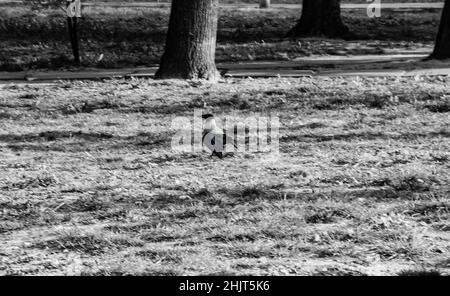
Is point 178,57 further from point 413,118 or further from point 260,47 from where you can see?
point 260,47

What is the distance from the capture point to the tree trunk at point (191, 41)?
12734mm

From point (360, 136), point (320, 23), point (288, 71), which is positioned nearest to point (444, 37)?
point (288, 71)

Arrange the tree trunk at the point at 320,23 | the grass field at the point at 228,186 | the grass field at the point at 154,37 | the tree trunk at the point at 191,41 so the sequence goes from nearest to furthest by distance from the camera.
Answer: the grass field at the point at 228,186 → the tree trunk at the point at 191,41 → the grass field at the point at 154,37 → the tree trunk at the point at 320,23

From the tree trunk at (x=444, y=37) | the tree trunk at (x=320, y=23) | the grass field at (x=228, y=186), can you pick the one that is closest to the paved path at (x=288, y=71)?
the tree trunk at (x=444, y=37)

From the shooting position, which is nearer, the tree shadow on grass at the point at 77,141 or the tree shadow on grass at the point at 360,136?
the tree shadow on grass at the point at 77,141

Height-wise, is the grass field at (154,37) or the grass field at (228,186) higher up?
the grass field at (228,186)

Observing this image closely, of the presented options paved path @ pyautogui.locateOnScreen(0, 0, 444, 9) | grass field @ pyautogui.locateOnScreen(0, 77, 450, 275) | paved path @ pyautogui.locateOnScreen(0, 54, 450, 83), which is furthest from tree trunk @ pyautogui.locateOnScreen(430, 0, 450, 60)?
paved path @ pyautogui.locateOnScreen(0, 0, 444, 9)

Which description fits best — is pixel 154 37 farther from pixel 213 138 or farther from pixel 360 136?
pixel 213 138

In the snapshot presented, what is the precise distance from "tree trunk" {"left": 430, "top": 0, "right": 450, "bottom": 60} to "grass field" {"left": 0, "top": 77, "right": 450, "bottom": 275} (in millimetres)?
3140

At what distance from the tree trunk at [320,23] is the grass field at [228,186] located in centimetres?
798

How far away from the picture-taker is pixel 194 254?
217 inches

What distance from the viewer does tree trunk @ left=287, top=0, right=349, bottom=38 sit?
1991 centimetres

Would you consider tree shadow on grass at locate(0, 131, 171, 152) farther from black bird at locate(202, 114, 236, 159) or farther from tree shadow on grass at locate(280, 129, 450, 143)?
tree shadow on grass at locate(280, 129, 450, 143)

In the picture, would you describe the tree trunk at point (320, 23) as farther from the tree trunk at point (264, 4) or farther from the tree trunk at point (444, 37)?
the tree trunk at point (264, 4)
